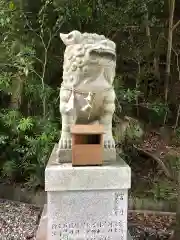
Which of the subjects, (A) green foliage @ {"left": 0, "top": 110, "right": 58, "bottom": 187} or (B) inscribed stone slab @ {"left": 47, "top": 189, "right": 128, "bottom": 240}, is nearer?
(B) inscribed stone slab @ {"left": 47, "top": 189, "right": 128, "bottom": 240}

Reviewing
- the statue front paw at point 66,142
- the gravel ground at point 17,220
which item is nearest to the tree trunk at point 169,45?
the gravel ground at point 17,220

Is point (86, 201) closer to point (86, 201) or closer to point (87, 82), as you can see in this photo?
point (86, 201)

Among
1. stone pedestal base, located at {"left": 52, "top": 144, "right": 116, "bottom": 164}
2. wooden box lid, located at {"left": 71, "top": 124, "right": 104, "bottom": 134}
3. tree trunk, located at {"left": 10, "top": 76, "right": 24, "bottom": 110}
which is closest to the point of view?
wooden box lid, located at {"left": 71, "top": 124, "right": 104, "bottom": 134}

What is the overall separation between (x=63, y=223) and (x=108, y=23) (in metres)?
3.00

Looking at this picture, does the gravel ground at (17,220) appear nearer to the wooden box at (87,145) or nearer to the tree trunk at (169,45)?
the wooden box at (87,145)

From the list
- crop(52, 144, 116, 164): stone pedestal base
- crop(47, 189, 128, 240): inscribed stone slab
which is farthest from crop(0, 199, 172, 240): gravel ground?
crop(52, 144, 116, 164): stone pedestal base

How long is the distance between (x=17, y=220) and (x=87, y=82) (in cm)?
207

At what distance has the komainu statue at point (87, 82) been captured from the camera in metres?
2.20

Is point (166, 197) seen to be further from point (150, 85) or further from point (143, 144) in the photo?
point (150, 85)

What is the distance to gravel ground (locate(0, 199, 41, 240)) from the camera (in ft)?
10.4

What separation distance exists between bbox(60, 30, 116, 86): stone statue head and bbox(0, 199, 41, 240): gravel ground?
1779mm

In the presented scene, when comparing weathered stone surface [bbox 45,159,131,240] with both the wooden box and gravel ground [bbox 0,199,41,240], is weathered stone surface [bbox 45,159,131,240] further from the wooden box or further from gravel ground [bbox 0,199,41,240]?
gravel ground [bbox 0,199,41,240]

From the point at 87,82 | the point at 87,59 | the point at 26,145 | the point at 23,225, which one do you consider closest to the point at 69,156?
the point at 87,82

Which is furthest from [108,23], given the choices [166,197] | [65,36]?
[166,197]
